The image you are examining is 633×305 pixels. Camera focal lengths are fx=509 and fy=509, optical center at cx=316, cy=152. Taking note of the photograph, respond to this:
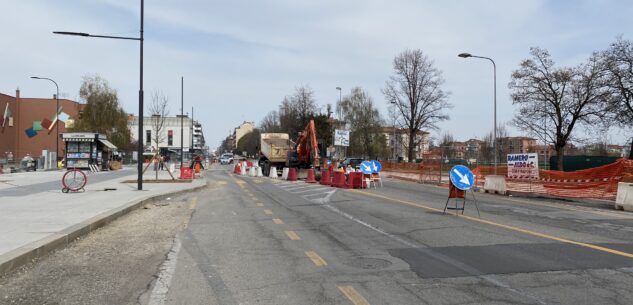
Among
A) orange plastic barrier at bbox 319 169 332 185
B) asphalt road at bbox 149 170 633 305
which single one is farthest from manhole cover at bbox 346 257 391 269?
orange plastic barrier at bbox 319 169 332 185

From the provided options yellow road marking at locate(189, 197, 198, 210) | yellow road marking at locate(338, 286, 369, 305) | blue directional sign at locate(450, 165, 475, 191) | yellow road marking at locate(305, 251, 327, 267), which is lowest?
yellow road marking at locate(189, 197, 198, 210)

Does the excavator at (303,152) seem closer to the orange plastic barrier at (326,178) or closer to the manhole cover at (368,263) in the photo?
the orange plastic barrier at (326,178)

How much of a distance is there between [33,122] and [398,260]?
97.2m

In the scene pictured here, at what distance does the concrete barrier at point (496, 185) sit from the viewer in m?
22.7

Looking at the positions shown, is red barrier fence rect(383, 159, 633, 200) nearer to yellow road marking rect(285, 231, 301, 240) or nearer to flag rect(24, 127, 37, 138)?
yellow road marking rect(285, 231, 301, 240)

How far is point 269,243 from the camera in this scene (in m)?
8.96

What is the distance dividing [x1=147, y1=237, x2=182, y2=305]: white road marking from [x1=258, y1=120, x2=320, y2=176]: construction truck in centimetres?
2267

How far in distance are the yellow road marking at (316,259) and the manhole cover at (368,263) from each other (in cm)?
37

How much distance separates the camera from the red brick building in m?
84.5

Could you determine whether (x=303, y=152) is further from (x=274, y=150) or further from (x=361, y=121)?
(x=361, y=121)

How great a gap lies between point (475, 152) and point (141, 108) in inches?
809

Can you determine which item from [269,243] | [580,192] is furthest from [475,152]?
[269,243]

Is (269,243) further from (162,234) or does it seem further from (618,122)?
(618,122)

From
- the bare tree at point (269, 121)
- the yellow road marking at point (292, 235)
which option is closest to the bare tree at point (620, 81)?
the yellow road marking at point (292, 235)
